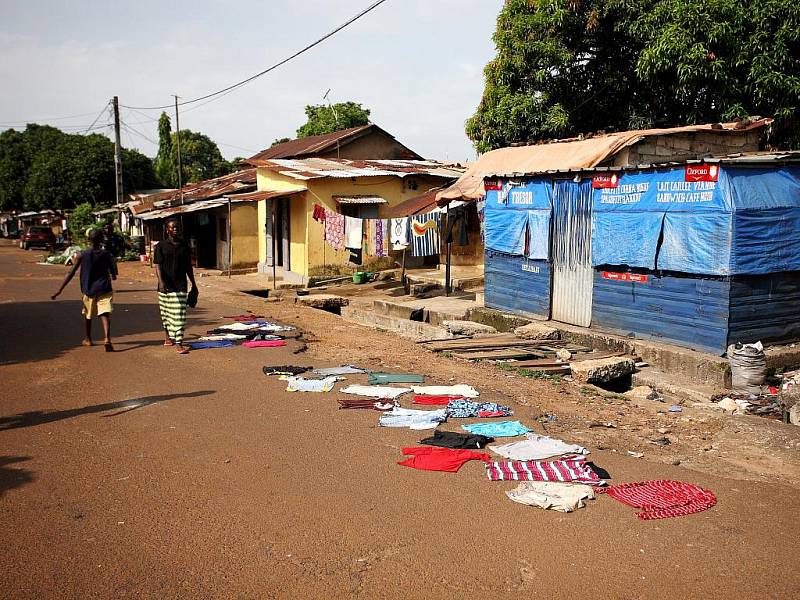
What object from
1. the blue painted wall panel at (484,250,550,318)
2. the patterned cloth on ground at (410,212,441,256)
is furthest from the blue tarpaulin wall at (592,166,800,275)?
the patterned cloth on ground at (410,212,441,256)

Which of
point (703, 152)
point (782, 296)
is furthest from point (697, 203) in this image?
point (703, 152)

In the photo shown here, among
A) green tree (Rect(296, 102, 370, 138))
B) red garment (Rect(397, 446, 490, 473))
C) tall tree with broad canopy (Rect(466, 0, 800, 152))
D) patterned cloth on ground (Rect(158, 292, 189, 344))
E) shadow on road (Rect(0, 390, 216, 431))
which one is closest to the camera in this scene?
red garment (Rect(397, 446, 490, 473))

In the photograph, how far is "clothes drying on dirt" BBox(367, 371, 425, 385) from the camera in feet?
27.7

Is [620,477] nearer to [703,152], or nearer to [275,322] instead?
[275,322]

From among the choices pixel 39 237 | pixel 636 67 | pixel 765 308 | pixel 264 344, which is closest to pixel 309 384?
pixel 264 344

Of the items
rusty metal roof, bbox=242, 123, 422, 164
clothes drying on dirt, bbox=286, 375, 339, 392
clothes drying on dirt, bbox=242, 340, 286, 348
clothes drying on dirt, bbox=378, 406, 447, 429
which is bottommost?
clothes drying on dirt, bbox=378, 406, 447, 429

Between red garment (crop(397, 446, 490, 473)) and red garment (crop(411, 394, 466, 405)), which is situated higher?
red garment (crop(411, 394, 466, 405))

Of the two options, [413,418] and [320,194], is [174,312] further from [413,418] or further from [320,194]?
[320,194]

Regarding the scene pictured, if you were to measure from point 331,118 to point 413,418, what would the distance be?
32.9m

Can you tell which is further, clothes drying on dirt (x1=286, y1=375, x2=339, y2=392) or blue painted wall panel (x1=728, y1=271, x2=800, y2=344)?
blue painted wall panel (x1=728, y1=271, x2=800, y2=344)

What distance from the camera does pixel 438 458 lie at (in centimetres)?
576

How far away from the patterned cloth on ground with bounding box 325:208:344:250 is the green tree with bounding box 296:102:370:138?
19.2 meters

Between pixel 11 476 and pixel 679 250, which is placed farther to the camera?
pixel 679 250

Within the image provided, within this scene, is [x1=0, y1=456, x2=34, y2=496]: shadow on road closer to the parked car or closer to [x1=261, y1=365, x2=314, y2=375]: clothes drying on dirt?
[x1=261, y1=365, x2=314, y2=375]: clothes drying on dirt
